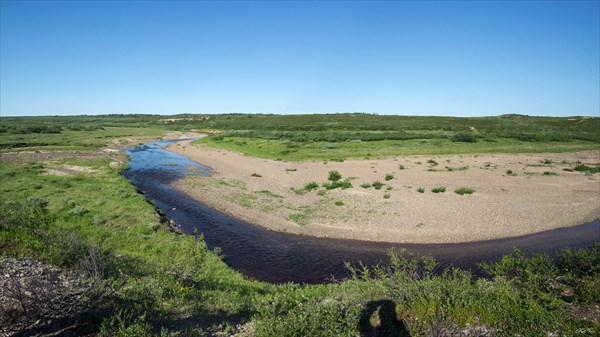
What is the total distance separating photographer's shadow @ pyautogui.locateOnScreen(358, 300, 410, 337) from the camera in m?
8.55

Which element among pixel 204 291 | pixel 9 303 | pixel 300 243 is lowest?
pixel 300 243

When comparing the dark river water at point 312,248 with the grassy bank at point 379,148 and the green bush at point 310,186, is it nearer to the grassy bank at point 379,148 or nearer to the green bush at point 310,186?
the green bush at point 310,186

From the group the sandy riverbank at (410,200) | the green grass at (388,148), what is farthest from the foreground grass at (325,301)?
the green grass at (388,148)

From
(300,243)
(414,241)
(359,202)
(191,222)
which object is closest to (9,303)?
(300,243)

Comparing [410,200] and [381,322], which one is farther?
[410,200]

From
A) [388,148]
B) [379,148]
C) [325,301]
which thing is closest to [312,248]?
[325,301]

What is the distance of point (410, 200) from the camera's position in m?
26.9

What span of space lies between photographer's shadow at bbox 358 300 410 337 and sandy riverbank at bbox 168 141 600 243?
10856mm

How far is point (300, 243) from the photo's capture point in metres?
19.7

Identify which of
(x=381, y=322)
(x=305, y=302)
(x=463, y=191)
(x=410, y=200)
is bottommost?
(x=410, y=200)

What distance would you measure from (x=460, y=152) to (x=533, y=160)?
448 inches

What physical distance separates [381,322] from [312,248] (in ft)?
33.5

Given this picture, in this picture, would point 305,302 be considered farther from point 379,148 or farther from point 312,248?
point 379,148

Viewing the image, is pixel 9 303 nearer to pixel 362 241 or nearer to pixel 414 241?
pixel 362 241
